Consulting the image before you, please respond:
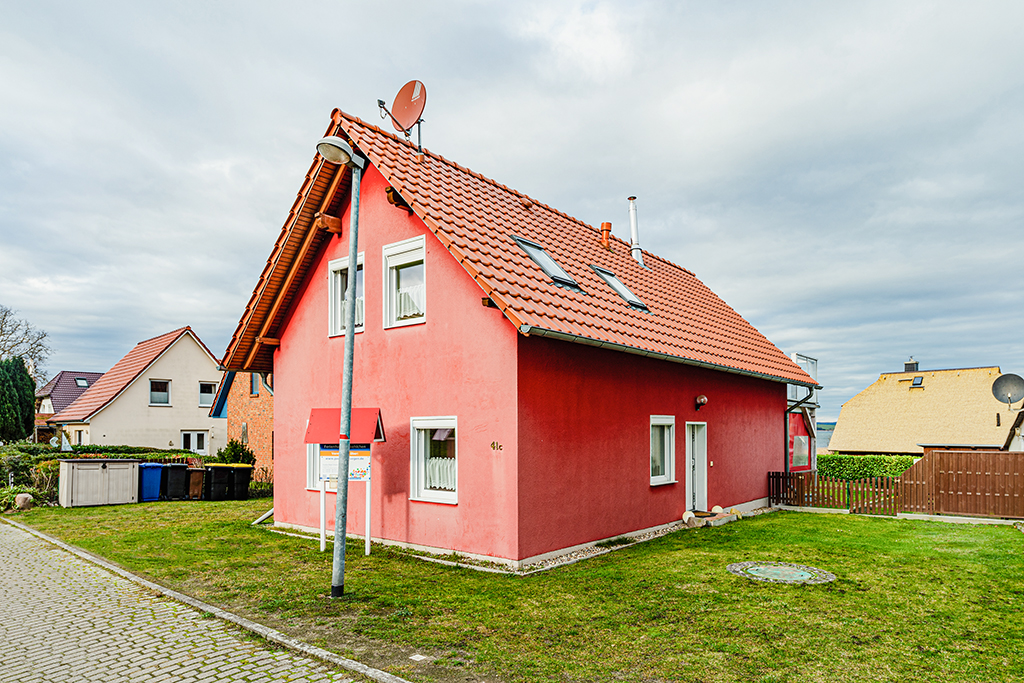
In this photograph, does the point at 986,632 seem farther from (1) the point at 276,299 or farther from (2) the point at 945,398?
(2) the point at 945,398

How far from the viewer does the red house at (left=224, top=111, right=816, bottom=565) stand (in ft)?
31.5

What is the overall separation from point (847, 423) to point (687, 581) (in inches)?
1686

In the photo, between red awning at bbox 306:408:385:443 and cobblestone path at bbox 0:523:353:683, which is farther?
red awning at bbox 306:408:385:443

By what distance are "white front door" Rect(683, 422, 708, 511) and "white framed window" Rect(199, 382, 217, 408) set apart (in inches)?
1185

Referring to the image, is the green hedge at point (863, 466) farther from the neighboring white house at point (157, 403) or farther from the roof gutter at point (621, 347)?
the neighboring white house at point (157, 403)

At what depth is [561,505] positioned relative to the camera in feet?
32.7

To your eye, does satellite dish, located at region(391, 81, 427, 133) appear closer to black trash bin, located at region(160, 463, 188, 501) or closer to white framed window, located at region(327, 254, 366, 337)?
white framed window, located at region(327, 254, 366, 337)

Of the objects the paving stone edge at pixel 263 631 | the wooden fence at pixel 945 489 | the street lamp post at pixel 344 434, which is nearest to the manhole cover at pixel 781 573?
the street lamp post at pixel 344 434

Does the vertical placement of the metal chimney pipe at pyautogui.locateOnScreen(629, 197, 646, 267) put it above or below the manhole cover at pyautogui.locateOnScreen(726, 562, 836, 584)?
above

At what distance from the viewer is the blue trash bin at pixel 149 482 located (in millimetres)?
19781

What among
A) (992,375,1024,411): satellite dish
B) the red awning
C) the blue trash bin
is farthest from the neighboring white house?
(992,375,1024,411): satellite dish

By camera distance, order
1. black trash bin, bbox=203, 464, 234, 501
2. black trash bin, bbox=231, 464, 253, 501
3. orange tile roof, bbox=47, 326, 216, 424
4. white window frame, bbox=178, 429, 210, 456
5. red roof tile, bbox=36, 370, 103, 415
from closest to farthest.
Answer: black trash bin, bbox=203, 464, 234, 501
black trash bin, bbox=231, 464, 253, 501
orange tile roof, bbox=47, 326, 216, 424
white window frame, bbox=178, 429, 210, 456
red roof tile, bbox=36, 370, 103, 415

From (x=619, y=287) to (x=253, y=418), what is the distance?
18.9 m

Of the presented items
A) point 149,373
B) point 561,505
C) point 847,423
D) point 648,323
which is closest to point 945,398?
point 847,423
